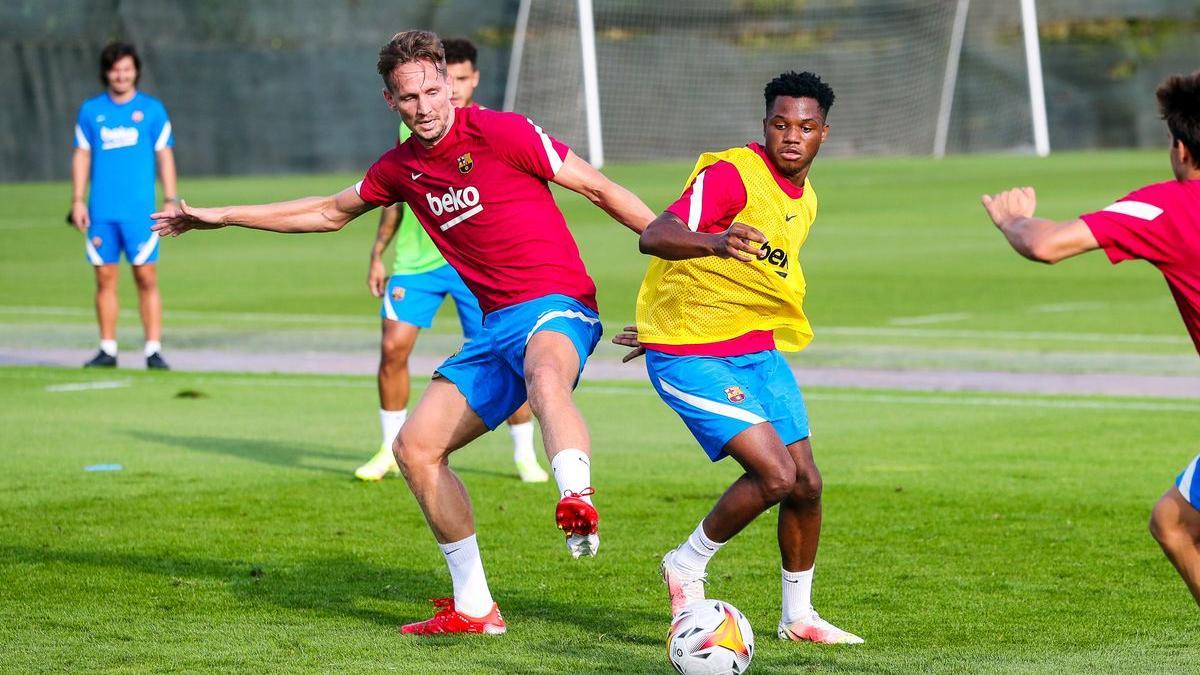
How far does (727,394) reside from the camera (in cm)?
665

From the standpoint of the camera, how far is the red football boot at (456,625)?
6.96m

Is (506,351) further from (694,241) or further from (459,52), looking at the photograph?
(459,52)

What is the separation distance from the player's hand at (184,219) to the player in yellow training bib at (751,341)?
1647mm

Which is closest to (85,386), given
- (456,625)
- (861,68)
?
(456,625)

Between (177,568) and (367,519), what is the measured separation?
140 centimetres

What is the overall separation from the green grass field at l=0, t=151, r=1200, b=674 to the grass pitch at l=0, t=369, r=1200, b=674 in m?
0.02

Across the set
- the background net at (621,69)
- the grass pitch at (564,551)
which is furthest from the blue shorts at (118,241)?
the background net at (621,69)

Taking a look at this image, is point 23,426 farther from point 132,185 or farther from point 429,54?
point 429,54

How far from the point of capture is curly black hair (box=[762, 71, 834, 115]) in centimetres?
683

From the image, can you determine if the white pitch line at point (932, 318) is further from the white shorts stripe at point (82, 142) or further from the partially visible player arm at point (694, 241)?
the partially visible player arm at point (694, 241)

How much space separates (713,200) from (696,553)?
1.22 m

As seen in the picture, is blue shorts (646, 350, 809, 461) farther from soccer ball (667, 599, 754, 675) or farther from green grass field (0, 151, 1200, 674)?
green grass field (0, 151, 1200, 674)

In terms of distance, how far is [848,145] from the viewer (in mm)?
45188

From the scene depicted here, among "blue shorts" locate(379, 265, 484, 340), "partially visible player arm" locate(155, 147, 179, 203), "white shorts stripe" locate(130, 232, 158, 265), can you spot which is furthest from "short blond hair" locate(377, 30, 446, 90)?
"white shorts stripe" locate(130, 232, 158, 265)
